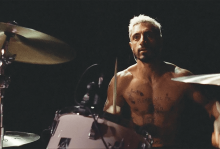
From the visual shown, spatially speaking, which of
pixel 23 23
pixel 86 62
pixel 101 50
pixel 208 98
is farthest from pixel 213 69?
pixel 23 23

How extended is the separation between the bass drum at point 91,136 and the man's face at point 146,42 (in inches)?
38.1

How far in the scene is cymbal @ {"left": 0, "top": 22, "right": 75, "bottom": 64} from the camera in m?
1.64

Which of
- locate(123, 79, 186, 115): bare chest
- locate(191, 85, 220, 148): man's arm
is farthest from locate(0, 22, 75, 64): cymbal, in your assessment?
locate(191, 85, 220, 148): man's arm

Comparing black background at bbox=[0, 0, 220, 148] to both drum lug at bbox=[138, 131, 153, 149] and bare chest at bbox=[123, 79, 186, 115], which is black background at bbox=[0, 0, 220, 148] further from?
drum lug at bbox=[138, 131, 153, 149]

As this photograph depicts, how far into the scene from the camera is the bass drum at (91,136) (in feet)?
3.58

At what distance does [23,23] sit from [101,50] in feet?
2.63

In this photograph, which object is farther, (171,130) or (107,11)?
(107,11)

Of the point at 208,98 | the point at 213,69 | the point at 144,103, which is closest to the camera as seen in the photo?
the point at 208,98

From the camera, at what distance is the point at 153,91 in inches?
79.7

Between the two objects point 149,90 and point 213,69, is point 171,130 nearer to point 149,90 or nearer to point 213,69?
point 149,90

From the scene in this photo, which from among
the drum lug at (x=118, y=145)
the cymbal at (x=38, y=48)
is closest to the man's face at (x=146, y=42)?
the cymbal at (x=38, y=48)

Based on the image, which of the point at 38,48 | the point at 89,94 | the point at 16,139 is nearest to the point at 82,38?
the point at 38,48

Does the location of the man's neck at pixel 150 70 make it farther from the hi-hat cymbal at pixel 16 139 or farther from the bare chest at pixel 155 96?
the hi-hat cymbal at pixel 16 139

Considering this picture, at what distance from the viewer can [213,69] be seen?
7.25 ft
